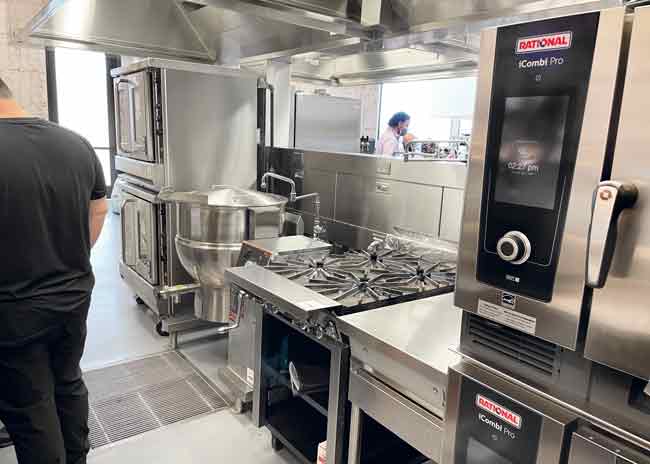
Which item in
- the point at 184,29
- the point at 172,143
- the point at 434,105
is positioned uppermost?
the point at 184,29

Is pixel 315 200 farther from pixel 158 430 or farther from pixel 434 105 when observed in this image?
pixel 434 105

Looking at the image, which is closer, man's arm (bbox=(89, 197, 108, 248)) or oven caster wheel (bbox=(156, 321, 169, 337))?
man's arm (bbox=(89, 197, 108, 248))

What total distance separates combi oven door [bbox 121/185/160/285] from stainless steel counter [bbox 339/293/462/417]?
2151 millimetres

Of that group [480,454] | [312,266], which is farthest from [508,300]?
[312,266]

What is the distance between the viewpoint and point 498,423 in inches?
40.8

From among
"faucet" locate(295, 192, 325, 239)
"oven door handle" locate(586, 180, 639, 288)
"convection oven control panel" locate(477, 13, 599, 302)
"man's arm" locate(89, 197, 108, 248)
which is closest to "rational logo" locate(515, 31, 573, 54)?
"convection oven control panel" locate(477, 13, 599, 302)

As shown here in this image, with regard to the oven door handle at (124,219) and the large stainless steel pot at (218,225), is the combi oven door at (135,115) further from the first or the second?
the large stainless steel pot at (218,225)

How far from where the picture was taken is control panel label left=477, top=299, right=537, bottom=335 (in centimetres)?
95

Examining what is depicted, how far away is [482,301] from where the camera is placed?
1.03 meters

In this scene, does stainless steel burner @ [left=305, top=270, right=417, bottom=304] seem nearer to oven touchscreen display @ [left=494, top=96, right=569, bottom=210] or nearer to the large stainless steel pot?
oven touchscreen display @ [left=494, top=96, right=569, bottom=210]

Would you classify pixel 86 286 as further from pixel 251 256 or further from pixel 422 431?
pixel 422 431

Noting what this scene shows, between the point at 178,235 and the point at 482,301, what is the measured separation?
2.23m

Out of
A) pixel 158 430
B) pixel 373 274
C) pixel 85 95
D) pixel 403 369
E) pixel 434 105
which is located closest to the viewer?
pixel 403 369

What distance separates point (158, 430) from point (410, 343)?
1.62 m
